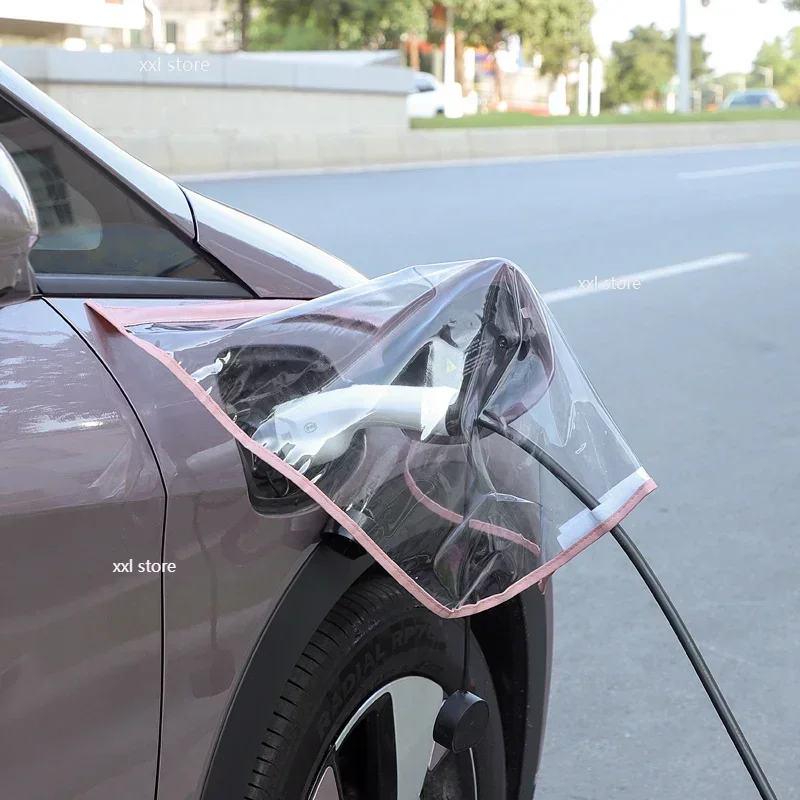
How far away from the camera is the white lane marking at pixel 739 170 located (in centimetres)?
Answer: 1925

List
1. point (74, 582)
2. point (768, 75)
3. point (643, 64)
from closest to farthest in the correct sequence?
point (74, 582) → point (643, 64) → point (768, 75)

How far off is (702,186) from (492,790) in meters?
16.4

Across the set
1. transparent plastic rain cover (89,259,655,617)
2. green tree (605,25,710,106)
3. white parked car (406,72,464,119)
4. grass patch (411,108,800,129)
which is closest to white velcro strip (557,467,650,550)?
transparent plastic rain cover (89,259,655,617)

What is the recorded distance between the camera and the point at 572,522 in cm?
166

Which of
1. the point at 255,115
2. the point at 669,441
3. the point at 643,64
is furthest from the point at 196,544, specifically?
the point at 643,64

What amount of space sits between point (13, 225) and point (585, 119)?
30.7 metres

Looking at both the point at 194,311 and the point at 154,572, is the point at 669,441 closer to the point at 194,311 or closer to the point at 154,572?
the point at 194,311

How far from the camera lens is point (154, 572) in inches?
57.6

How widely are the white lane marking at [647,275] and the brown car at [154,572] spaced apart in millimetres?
6332

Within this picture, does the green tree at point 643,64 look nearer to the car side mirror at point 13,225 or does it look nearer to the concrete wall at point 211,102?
the concrete wall at point 211,102

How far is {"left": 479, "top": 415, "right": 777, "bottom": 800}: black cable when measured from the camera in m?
1.66

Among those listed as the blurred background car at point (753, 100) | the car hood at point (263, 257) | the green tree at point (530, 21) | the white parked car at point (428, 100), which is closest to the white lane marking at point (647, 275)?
the car hood at point (263, 257)

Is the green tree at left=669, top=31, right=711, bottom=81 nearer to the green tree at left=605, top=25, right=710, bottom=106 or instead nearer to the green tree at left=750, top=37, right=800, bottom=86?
the green tree at left=605, top=25, right=710, bottom=106

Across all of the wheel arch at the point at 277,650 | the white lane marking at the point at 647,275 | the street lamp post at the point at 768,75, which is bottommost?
the street lamp post at the point at 768,75
